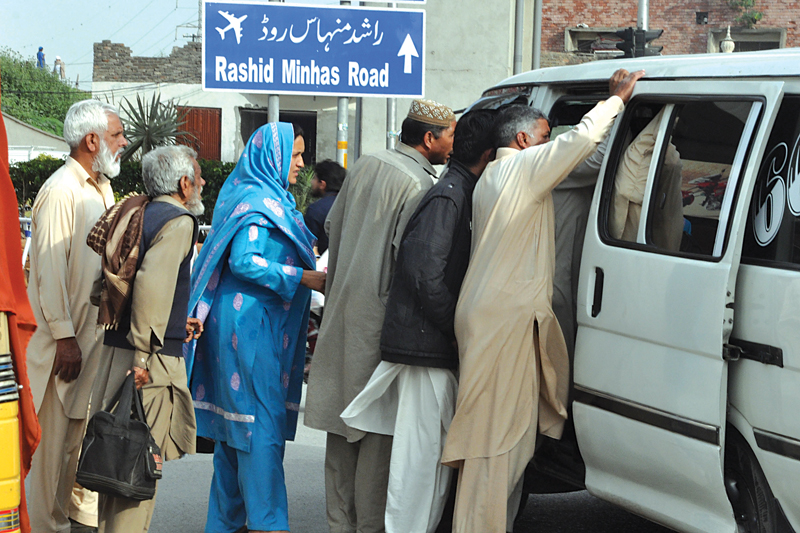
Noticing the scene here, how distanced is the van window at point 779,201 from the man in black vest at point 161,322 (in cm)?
226

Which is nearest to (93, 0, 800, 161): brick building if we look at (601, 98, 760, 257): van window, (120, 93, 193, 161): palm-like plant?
(120, 93, 193, 161): palm-like plant

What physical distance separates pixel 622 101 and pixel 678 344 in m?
0.97

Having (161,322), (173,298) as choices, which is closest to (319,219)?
(173,298)

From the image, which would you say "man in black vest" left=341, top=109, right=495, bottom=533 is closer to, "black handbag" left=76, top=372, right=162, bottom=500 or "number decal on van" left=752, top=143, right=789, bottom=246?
"black handbag" left=76, top=372, right=162, bottom=500

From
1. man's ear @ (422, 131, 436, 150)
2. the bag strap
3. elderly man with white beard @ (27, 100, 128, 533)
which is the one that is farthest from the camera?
elderly man with white beard @ (27, 100, 128, 533)

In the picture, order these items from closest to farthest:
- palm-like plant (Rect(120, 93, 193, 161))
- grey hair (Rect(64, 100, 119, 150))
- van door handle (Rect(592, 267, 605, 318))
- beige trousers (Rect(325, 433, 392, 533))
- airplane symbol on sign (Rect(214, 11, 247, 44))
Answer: van door handle (Rect(592, 267, 605, 318)), beige trousers (Rect(325, 433, 392, 533)), grey hair (Rect(64, 100, 119, 150)), airplane symbol on sign (Rect(214, 11, 247, 44)), palm-like plant (Rect(120, 93, 193, 161))

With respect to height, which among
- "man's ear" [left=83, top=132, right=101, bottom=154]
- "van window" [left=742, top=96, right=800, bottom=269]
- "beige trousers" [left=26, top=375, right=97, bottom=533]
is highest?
"man's ear" [left=83, top=132, right=101, bottom=154]

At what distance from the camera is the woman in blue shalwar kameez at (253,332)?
4230 millimetres

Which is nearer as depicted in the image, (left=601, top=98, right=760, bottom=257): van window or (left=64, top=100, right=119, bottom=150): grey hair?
(left=601, top=98, right=760, bottom=257): van window

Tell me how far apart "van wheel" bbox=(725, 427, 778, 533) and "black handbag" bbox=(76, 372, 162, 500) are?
2183 millimetres

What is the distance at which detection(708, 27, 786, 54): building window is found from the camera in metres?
25.1

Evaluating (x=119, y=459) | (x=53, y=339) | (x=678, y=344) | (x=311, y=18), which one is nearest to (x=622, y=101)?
(x=678, y=344)

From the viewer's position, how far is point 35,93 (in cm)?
5756

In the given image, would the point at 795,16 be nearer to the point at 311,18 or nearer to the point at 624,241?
the point at 311,18
